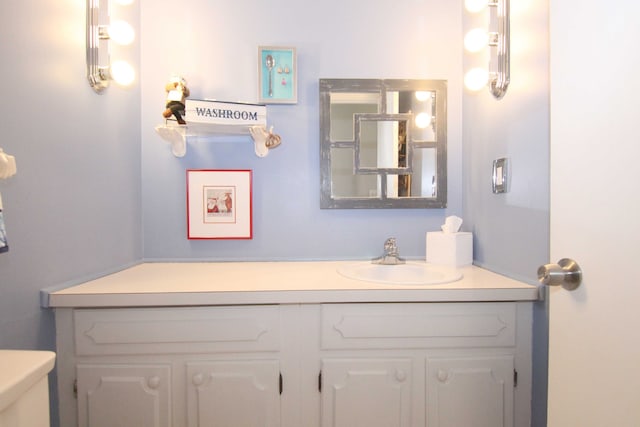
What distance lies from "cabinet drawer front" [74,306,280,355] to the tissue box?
79 cm

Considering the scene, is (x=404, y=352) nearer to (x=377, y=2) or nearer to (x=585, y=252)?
(x=585, y=252)

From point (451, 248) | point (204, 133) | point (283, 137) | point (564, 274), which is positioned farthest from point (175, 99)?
point (564, 274)

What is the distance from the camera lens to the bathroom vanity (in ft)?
3.22

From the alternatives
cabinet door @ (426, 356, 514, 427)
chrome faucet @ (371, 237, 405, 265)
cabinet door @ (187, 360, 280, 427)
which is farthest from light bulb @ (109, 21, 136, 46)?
cabinet door @ (426, 356, 514, 427)

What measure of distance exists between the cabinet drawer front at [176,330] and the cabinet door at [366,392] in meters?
0.23

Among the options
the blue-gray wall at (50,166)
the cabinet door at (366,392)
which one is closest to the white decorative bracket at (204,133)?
the blue-gray wall at (50,166)

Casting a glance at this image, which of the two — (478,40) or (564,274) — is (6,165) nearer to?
(564,274)

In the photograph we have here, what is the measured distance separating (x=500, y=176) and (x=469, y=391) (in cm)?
77

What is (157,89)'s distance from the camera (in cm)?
147

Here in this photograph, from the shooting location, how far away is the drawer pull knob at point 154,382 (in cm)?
99

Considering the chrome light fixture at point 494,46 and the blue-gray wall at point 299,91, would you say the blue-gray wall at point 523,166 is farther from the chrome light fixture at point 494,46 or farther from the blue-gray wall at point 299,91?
the blue-gray wall at point 299,91

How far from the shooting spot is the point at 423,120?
1505 millimetres

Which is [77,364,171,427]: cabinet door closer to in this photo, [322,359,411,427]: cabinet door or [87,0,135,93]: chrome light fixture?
[322,359,411,427]: cabinet door

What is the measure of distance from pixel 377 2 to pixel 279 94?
2.08ft
